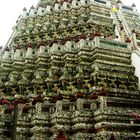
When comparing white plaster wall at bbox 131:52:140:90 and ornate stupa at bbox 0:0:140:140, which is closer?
ornate stupa at bbox 0:0:140:140

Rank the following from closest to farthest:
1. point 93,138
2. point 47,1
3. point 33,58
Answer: point 93,138
point 33,58
point 47,1

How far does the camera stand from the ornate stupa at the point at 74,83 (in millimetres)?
19672

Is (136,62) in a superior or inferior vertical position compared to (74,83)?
superior

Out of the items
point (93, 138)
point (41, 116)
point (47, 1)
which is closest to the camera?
point (93, 138)

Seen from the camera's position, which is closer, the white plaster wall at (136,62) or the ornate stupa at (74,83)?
the ornate stupa at (74,83)

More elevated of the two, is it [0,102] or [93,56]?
A: [93,56]

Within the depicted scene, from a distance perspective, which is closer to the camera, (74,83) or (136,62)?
(74,83)

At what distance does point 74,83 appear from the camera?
77.1 ft

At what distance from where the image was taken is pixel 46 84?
24.5m

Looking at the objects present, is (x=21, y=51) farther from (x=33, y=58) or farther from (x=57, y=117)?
(x=57, y=117)

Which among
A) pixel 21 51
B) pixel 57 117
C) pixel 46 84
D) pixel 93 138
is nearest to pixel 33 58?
pixel 21 51

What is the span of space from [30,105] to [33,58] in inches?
279

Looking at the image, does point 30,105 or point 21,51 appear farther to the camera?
point 21,51

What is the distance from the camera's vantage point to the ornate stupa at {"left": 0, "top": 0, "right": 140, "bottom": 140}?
64.5 feet
